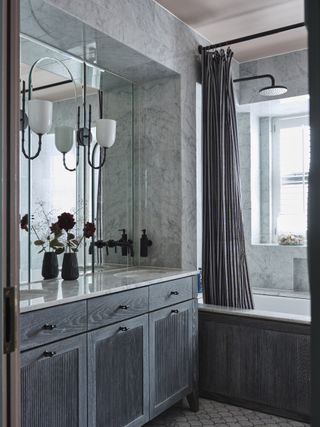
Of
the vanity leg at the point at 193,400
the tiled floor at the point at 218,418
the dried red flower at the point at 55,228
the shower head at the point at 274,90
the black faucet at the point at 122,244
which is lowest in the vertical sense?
the tiled floor at the point at 218,418

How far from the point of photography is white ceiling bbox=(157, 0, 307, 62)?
Result: 2.78 meters

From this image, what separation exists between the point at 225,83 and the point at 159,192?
0.93 meters

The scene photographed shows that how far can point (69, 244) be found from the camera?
2463 millimetres

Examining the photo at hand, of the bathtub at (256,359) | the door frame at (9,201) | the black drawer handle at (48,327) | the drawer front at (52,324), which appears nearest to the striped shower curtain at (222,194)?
the bathtub at (256,359)

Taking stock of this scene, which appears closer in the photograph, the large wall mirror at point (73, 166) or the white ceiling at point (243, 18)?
the large wall mirror at point (73, 166)

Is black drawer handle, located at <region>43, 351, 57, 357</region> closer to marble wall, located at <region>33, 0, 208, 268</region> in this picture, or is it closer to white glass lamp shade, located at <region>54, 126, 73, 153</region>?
white glass lamp shade, located at <region>54, 126, 73, 153</region>

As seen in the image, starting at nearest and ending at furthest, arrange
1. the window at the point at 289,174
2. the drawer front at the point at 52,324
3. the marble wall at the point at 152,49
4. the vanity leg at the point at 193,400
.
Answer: the drawer front at the point at 52,324, the marble wall at the point at 152,49, the vanity leg at the point at 193,400, the window at the point at 289,174

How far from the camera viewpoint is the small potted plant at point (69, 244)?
7.71 feet

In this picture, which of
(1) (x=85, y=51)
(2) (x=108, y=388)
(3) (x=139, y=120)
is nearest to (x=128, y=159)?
(3) (x=139, y=120)

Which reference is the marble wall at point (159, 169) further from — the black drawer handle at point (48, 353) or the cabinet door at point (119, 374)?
the black drawer handle at point (48, 353)

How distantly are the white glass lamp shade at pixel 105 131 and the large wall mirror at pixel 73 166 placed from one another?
5 cm

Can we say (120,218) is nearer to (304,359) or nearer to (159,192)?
(159,192)

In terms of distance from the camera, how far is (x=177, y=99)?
3.01 metres

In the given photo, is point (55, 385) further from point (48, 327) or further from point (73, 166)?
point (73, 166)
